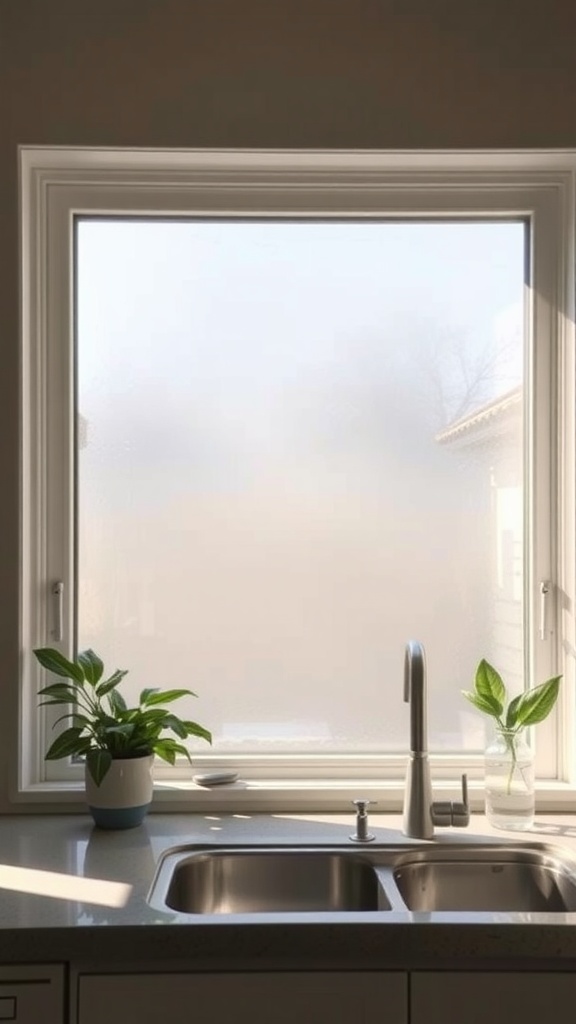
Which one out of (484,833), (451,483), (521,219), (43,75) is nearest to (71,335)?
(43,75)

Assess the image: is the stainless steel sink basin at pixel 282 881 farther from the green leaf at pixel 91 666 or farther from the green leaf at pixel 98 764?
the green leaf at pixel 91 666

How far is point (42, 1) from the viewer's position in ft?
6.32

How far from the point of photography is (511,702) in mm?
1940

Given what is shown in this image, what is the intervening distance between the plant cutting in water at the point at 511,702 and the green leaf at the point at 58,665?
2.71ft

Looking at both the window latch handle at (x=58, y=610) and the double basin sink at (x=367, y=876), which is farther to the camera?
the window latch handle at (x=58, y=610)

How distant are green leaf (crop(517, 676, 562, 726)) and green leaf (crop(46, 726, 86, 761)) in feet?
2.94

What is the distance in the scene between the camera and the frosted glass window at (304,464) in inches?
81.7

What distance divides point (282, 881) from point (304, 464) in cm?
88

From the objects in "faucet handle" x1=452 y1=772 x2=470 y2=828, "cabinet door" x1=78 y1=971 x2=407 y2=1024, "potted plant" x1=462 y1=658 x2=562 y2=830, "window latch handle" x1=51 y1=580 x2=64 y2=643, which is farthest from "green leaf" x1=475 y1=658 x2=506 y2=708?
"window latch handle" x1=51 y1=580 x2=64 y2=643

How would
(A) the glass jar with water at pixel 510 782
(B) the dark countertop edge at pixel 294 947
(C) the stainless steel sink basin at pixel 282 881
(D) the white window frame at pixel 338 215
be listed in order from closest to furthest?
1. (B) the dark countertop edge at pixel 294 947
2. (C) the stainless steel sink basin at pixel 282 881
3. (A) the glass jar with water at pixel 510 782
4. (D) the white window frame at pixel 338 215

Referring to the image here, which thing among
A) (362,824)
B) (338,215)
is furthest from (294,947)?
(338,215)

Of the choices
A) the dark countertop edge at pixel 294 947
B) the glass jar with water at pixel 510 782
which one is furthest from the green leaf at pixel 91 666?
the glass jar with water at pixel 510 782

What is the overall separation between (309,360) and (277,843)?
3.41 ft

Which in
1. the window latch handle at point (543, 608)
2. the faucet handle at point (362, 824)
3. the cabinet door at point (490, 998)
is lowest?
the cabinet door at point (490, 998)
